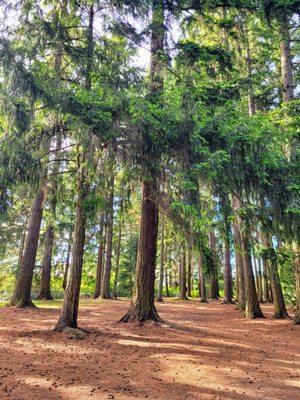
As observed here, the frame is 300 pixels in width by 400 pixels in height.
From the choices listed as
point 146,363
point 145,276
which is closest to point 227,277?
point 145,276

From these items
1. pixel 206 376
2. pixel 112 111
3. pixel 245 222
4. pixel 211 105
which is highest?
pixel 211 105

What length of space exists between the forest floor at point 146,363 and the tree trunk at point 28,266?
2.68 m

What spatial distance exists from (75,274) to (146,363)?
293cm

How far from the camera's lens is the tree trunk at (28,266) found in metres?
11.4

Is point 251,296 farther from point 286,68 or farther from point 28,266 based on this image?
point 28,266

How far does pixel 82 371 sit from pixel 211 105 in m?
6.39

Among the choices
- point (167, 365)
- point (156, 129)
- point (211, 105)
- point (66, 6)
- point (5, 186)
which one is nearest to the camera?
point (167, 365)

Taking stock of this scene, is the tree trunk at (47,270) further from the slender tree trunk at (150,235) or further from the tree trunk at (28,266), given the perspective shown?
the slender tree trunk at (150,235)

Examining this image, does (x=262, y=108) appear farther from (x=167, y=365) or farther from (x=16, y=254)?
(x=16, y=254)

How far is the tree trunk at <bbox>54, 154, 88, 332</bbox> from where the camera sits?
7.51 m

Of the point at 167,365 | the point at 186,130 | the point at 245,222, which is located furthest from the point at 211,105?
the point at 167,365

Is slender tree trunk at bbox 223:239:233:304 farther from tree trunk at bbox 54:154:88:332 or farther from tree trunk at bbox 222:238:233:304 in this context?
tree trunk at bbox 54:154:88:332

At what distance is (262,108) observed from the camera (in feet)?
45.5

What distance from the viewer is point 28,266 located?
11797 mm
